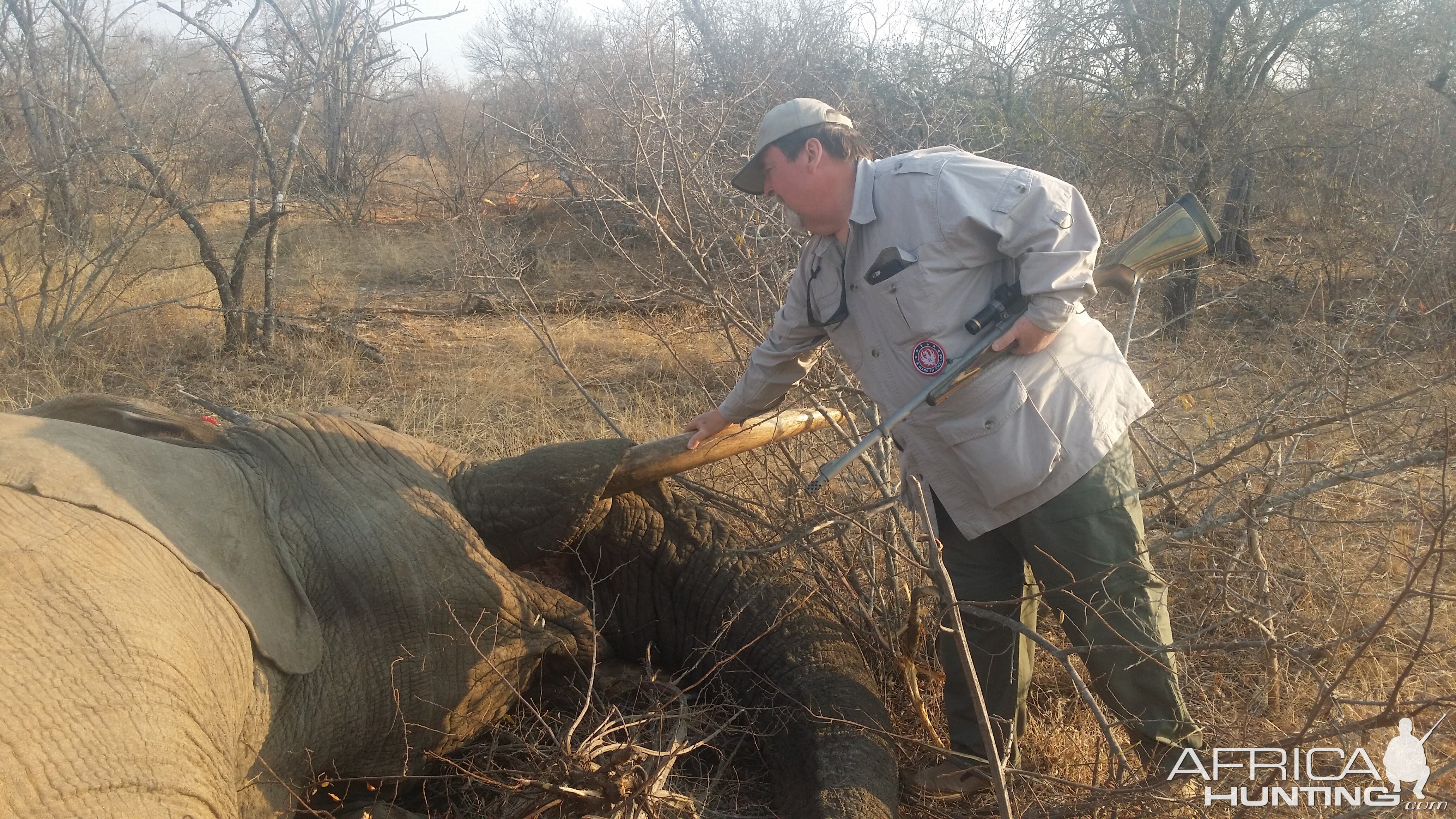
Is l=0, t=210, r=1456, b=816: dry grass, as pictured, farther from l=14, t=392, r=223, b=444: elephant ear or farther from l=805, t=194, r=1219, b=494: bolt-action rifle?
l=14, t=392, r=223, b=444: elephant ear

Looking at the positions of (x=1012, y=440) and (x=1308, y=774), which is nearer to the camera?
(x=1308, y=774)

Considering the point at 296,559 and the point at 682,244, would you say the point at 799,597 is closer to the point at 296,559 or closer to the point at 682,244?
the point at 296,559

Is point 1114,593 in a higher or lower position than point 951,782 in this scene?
higher

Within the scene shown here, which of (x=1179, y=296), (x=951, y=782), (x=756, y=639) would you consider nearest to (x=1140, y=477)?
(x=951, y=782)

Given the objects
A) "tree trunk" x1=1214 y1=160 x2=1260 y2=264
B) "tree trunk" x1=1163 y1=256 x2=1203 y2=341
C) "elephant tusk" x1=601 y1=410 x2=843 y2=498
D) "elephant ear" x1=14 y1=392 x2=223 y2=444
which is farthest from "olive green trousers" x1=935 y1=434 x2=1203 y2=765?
"tree trunk" x1=1214 y1=160 x2=1260 y2=264

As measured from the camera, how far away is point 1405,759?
8.87 feet

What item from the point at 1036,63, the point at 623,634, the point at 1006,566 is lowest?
the point at 623,634

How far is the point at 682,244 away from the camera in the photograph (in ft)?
19.7

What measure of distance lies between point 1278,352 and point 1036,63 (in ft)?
13.5

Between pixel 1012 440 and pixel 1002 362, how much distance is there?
0.68 feet

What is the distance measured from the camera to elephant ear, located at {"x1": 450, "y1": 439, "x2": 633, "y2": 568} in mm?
3312

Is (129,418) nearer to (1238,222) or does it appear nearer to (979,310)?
(979,310)

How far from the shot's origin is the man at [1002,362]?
269cm

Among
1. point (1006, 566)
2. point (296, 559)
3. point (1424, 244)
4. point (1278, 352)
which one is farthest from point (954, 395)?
point (1278, 352)
